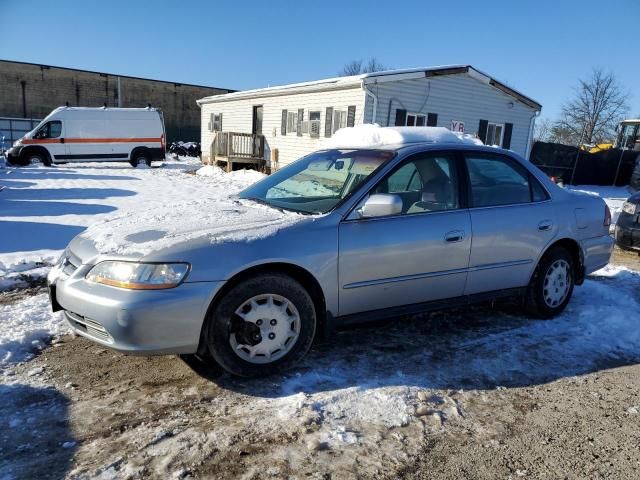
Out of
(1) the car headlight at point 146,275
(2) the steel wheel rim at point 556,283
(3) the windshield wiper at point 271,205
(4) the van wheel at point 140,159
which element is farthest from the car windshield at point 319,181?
(4) the van wheel at point 140,159

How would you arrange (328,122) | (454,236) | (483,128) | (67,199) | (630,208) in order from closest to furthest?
(454,236) < (630,208) < (67,199) < (328,122) < (483,128)

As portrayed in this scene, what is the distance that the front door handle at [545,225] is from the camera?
4310 mm

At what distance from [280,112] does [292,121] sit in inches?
40.0

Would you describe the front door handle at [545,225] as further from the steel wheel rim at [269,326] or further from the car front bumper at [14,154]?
the car front bumper at [14,154]

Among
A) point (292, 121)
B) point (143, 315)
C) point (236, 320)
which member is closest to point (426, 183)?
point (236, 320)

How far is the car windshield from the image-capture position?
3.69 metres

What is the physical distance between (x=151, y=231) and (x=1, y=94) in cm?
4099

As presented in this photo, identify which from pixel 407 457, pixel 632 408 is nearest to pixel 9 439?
pixel 407 457

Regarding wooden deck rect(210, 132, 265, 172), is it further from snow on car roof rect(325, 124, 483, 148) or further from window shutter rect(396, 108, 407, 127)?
snow on car roof rect(325, 124, 483, 148)

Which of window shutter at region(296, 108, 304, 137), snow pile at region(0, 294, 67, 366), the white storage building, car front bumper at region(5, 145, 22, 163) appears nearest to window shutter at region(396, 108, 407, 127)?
the white storage building

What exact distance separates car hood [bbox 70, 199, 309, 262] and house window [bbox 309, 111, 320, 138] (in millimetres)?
13439

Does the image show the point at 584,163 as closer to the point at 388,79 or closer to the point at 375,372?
the point at 388,79

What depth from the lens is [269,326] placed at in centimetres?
319

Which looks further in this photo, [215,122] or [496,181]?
[215,122]
